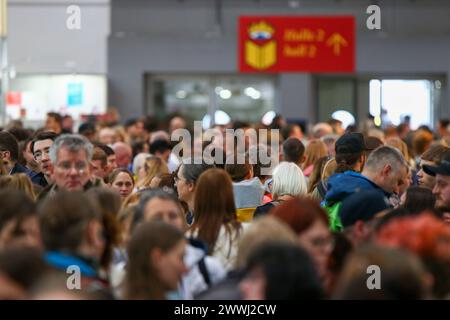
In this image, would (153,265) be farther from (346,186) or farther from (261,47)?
(261,47)

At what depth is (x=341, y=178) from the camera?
9.08 metres

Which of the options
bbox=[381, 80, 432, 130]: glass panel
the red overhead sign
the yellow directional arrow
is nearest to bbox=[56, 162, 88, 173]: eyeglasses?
the red overhead sign

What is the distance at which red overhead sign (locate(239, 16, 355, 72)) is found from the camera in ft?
81.9

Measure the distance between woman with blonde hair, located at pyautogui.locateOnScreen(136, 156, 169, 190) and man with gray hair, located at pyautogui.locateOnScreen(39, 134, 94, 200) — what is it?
2503mm

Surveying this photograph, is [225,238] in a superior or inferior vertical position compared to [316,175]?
inferior

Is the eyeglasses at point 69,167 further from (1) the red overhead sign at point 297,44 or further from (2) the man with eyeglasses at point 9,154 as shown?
(1) the red overhead sign at point 297,44

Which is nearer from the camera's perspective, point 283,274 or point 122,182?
point 283,274

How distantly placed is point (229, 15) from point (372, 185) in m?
19.6

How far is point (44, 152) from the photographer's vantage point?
411 inches

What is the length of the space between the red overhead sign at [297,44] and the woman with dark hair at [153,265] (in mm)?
19101

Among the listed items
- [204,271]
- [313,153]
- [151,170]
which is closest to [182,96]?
[313,153]

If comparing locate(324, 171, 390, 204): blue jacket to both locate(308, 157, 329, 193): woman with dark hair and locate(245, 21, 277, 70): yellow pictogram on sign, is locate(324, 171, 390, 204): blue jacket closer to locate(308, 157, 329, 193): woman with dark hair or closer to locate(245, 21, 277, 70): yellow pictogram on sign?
locate(308, 157, 329, 193): woman with dark hair

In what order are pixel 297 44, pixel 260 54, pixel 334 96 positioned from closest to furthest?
pixel 297 44 → pixel 260 54 → pixel 334 96

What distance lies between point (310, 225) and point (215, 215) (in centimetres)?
144
